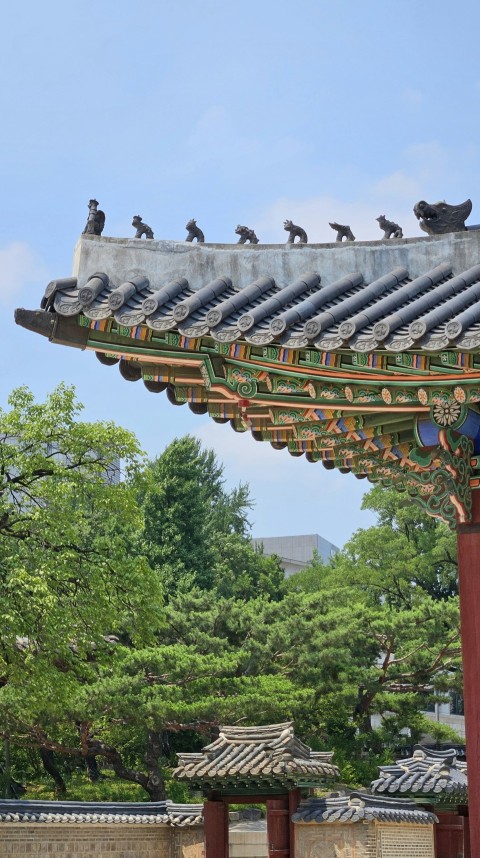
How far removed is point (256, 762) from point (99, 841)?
3635 millimetres

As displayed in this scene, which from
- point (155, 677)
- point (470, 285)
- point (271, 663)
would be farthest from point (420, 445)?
point (271, 663)

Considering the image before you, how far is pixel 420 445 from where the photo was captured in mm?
6125

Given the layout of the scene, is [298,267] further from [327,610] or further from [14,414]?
[327,610]

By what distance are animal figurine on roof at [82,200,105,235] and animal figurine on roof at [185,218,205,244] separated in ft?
1.64

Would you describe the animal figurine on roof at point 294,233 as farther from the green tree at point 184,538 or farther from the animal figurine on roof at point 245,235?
the green tree at point 184,538

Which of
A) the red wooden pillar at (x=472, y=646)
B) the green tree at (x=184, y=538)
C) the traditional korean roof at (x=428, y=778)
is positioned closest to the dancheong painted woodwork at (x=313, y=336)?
the red wooden pillar at (x=472, y=646)

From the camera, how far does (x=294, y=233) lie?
21.2 ft

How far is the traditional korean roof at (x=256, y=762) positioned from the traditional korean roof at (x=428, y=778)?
1.19m

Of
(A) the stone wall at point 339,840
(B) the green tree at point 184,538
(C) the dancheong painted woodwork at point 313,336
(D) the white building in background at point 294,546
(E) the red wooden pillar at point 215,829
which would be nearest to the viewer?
(C) the dancheong painted woodwork at point 313,336

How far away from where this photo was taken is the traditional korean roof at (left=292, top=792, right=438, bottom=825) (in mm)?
17031

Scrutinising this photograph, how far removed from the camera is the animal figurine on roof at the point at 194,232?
6.43m

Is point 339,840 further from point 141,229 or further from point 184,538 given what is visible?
point 184,538

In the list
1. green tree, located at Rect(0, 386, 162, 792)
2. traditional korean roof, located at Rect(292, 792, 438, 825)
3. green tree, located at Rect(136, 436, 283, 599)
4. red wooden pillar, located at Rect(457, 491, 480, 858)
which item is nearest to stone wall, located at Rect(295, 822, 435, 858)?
traditional korean roof, located at Rect(292, 792, 438, 825)

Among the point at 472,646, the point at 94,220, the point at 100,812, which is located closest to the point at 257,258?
the point at 94,220
